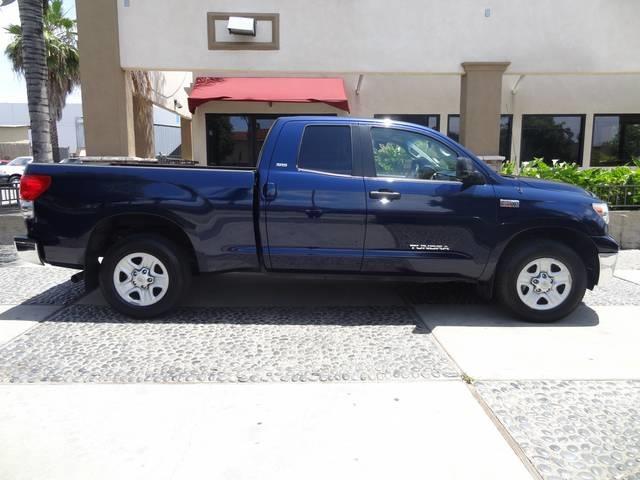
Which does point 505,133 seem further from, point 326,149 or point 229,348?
point 229,348

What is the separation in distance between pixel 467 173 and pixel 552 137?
37.8ft

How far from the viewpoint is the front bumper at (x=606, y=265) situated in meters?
4.81

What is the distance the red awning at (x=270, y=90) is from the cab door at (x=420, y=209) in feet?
25.4

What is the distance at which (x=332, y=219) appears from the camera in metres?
4.74

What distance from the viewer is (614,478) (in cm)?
262

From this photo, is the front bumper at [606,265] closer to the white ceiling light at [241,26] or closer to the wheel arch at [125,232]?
the wheel arch at [125,232]

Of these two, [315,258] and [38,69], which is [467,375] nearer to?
[315,258]

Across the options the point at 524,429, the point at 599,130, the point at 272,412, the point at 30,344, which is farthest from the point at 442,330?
the point at 599,130

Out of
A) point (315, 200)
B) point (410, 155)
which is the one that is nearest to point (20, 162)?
point (315, 200)

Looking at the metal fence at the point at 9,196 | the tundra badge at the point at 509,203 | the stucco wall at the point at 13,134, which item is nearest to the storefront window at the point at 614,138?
the tundra badge at the point at 509,203

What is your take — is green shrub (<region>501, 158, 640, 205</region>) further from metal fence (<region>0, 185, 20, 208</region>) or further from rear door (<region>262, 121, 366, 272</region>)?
metal fence (<region>0, 185, 20, 208</region>)

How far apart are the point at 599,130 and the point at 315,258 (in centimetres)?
1304

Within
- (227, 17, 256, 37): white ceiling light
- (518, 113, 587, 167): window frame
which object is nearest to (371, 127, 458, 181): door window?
(227, 17, 256, 37): white ceiling light

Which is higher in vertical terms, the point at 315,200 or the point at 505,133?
the point at 505,133
